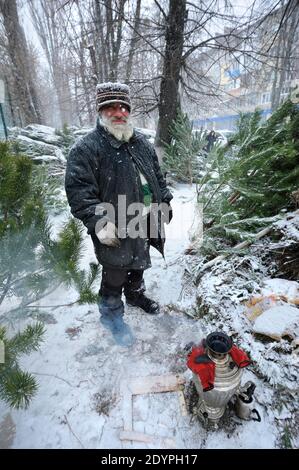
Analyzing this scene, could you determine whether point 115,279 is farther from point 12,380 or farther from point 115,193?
point 12,380

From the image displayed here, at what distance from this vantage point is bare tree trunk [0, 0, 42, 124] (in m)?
12.1

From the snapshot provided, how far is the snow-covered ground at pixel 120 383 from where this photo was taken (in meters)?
1.70

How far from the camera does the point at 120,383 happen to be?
2049mm

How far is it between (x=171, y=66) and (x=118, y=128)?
5.36 meters

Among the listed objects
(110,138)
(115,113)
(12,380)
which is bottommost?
(12,380)

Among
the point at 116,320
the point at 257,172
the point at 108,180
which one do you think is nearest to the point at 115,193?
the point at 108,180

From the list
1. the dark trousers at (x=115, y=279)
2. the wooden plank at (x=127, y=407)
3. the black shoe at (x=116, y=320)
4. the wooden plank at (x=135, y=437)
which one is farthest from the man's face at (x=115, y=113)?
the wooden plank at (x=135, y=437)

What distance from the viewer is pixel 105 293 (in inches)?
93.7

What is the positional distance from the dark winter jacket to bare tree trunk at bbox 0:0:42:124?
48.1 ft

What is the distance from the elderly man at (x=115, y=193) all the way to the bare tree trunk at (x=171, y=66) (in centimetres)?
438

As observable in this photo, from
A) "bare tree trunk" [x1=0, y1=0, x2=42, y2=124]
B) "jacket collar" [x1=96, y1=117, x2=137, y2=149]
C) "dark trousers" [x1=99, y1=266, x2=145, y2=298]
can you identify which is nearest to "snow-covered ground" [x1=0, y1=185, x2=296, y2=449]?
"dark trousers" [x1=99, y1=266, x2=145, y2=298]

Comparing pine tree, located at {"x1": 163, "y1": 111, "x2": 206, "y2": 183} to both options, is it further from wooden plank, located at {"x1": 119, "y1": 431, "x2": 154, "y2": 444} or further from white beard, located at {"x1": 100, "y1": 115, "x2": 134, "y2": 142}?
wooden plank, located at {"x1": 119, "y1": 431, "x2": 154, "y2": 444}

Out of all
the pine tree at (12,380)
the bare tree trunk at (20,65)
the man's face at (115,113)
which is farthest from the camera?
the bare tree trunk at (20,65)

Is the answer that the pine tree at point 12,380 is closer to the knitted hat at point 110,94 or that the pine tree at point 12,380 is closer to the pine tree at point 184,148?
the knitted hat at point 110,94
